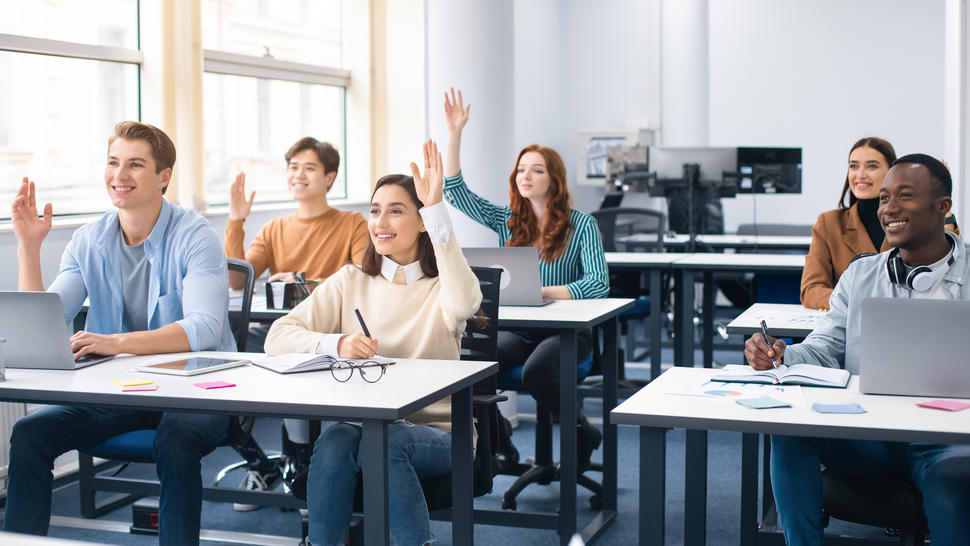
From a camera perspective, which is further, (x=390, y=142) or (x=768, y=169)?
(x=390, y=142)

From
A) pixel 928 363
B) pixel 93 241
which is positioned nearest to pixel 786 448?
pixel 928 363

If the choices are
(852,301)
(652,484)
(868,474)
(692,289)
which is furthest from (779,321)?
(692,289)

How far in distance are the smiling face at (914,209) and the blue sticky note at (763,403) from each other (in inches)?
27.7

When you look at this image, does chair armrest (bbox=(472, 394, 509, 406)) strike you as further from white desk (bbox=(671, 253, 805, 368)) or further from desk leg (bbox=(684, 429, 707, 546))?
white desk (bbox=(671, 253, 805, 368))

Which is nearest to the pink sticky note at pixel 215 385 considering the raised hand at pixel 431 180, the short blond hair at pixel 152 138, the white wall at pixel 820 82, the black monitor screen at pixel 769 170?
the raised hand at pixel 431 180

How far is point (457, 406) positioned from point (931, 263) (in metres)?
1.27

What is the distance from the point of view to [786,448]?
221cm

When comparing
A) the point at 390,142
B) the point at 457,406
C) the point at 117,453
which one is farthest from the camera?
the point at 390,142

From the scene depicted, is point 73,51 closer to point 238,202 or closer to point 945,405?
point 238,202

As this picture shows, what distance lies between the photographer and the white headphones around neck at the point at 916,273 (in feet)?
8.01

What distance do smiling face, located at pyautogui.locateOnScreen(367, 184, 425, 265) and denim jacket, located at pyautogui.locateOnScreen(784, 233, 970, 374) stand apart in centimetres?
106

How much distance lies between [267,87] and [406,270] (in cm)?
348

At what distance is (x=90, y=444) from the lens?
273cm

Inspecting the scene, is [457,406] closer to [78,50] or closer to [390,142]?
[78,50]
